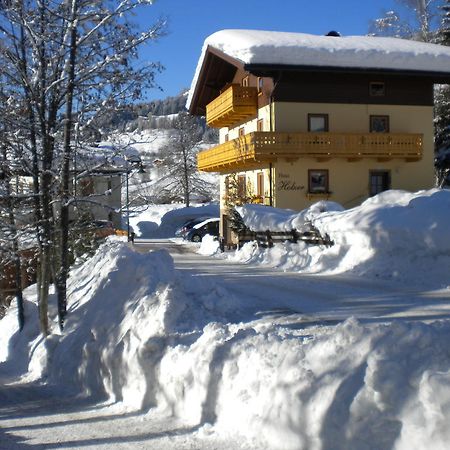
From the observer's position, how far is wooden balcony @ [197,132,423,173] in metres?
26.5

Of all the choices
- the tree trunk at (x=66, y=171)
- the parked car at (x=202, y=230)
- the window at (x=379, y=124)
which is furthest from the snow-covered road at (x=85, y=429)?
the parked car at (x=202, y=230)

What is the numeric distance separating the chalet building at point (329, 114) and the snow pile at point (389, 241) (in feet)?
33.2

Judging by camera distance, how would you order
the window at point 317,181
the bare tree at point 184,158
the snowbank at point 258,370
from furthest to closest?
the bare tree at point 184,158, the window at point 317,181, the snowbank at point 258,370

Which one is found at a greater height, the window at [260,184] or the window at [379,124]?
the window at [379,124]

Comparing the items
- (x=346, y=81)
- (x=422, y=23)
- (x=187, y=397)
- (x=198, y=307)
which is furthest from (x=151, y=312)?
(x=422, y=23)

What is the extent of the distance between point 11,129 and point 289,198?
17471mm

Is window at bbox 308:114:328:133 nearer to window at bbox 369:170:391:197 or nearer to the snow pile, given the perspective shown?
window at bbox 369:170:391:197

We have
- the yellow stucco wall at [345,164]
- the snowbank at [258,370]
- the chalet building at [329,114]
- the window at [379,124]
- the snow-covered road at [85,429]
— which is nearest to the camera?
the snowbank at [258,370]

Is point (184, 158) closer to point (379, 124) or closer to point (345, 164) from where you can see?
point (379, 124)

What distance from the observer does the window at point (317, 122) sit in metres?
28.4

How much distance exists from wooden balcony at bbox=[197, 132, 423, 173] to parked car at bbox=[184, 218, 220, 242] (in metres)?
9.92

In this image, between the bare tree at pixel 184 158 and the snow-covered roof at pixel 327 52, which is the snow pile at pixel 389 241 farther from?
the bare tree at pixel 184 158

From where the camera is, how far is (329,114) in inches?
1123

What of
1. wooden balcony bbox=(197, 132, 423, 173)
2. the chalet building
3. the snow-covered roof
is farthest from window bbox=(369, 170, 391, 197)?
the snow-covered roof
